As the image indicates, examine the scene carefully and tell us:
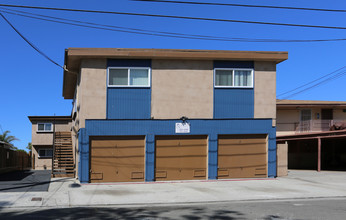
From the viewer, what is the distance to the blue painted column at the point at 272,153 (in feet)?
67.6

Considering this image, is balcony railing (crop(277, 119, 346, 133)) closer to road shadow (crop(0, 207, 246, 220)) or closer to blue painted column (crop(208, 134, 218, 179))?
blue painted column (crop(208, 134, 218, 179))

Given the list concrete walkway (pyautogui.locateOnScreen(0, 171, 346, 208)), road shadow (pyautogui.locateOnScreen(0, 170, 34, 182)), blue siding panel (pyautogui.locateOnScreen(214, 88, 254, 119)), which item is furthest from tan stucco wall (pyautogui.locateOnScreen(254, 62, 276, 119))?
road shadow (pyautogui.locateOnScreen(0, 170, 34, 182))

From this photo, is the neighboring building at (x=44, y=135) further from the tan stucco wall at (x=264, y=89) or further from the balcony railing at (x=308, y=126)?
the tan stucco wall at (x=264, y=89)

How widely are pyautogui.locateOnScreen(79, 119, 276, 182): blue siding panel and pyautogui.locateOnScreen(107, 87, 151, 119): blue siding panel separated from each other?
1.10 ft

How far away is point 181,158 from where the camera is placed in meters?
19.8

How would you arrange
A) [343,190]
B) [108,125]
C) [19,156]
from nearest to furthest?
1. [343,190]
2. [108,125]
3. [19,156]

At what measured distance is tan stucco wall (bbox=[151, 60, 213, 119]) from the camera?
19.7 m

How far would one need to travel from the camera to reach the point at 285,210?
11.4 metres

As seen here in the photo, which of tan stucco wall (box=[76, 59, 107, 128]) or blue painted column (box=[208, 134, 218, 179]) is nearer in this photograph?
tan stucco wall (box=[76, 59, 107, 128])

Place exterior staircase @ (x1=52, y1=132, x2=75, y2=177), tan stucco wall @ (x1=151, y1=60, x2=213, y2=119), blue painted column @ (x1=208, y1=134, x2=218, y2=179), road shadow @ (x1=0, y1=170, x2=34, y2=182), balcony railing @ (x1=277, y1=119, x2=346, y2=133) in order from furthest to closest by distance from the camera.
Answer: balcony railing @ (x1=277, y1=119, x2=346, y2=133), exterior staircase @ (x1=52, y1=132, x2=75, y2=177), road shadow @ (x1=0, y1=170, x2=34, y2=182), blue painted column @ (x1=208, y1=134, x2=218, y2=179), tan stucco wall @ (x1=151, y1=60, x2=213, y2=119)

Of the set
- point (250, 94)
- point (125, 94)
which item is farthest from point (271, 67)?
point (125, 94)

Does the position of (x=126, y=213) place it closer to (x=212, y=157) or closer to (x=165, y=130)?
(x=165, y=130)

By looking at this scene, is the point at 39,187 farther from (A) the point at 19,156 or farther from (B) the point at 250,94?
(A) the point at 19,156

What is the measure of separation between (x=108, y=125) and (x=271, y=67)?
914 cm
